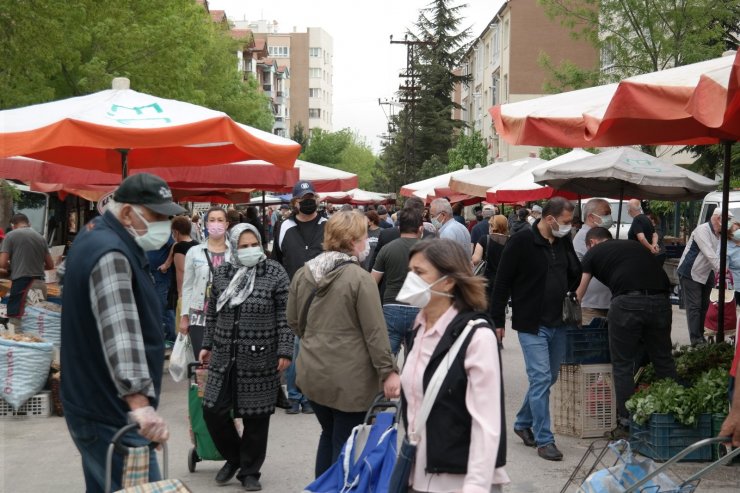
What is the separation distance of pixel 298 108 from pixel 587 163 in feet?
465

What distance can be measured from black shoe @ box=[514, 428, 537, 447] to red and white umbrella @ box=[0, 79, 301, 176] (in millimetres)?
3038

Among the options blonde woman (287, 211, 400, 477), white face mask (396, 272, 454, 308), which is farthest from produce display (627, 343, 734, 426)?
white face mask (396, 272, 454, 308)

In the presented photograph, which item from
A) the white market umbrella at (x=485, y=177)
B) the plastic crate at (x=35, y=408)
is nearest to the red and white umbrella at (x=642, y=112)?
the plastic crate at (x=35, y=408)

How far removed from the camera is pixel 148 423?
3889 millimetres

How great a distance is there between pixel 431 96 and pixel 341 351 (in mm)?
61890

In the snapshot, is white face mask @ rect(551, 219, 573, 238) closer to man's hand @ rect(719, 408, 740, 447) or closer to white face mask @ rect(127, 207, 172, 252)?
man's hand @ rect(719, 408, 740, 447)

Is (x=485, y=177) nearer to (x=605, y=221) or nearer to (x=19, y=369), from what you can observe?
(x=605, y=221)

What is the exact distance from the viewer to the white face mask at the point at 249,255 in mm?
6586

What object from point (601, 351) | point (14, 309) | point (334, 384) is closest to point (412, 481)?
point (334, 384)

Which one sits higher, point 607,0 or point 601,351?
point 607,0

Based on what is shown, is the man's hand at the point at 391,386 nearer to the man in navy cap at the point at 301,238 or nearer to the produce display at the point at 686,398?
the produce display at the point at 686,398

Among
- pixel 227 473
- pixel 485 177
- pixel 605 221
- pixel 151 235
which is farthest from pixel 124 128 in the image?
pixel 485 177

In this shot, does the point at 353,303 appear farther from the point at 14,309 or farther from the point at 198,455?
the point at 14,309

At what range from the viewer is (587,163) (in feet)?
36.6
